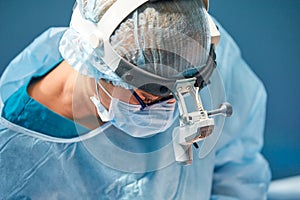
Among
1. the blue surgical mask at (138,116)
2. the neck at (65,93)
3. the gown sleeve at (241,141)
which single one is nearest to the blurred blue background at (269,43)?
the gown sleeve at (241,141)

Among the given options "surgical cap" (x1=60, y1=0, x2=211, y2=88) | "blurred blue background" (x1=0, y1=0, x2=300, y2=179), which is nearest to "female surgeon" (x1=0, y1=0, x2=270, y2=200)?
"surgical cap" (x1=60, y1=0, x2=211, y2=88)

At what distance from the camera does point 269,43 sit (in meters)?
2.03

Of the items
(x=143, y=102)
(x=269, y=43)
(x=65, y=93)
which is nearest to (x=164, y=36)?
(x=143, y=102)

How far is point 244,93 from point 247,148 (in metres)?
0.19

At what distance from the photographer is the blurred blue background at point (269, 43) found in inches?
72.2

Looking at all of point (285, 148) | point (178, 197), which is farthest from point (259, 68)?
point (178, 197)

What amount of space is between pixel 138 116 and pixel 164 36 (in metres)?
0.27

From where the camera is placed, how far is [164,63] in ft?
3.30

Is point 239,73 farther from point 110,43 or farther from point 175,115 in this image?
point 110,43

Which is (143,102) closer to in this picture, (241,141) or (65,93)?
(65,93)

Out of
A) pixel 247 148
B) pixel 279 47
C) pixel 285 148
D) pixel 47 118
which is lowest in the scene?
pixel 285 148

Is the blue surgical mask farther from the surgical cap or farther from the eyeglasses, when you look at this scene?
the surgical cap

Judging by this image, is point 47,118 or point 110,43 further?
point 47,118

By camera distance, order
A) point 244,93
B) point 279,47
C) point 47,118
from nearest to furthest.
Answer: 1. point 47,118
2. point 244,93
3. point 279,47
